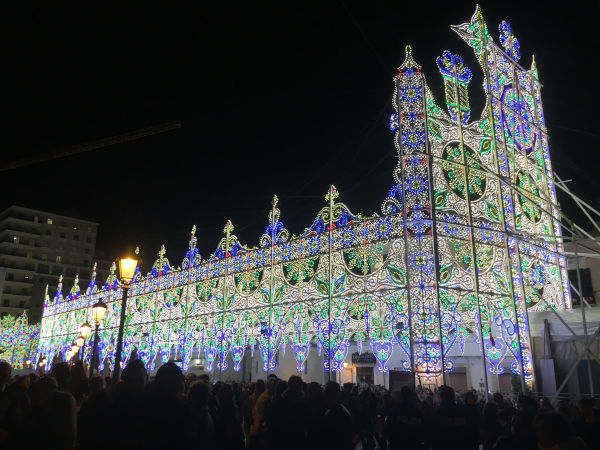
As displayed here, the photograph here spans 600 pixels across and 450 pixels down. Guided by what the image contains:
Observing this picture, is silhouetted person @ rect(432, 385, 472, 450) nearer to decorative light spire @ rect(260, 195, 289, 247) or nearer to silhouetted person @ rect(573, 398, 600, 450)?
silhouetted person @ rect(573, 398, 600, 450)

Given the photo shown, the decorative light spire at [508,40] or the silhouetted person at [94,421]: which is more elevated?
the decorative light spire at [508,40]

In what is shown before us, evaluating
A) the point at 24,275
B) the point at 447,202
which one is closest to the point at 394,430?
the point at 447,202

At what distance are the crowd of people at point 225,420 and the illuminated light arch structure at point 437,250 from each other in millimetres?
5952

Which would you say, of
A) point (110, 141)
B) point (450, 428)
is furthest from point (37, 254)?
point (450, 428)

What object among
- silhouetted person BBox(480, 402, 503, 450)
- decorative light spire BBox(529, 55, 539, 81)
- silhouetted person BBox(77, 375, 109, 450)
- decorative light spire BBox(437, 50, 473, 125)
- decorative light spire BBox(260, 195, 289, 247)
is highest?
decorative light spire BBox(529, 55, 539, 81)

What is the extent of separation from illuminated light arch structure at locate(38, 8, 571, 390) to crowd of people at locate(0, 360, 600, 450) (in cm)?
595

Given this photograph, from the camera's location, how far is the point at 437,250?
48.0 feet

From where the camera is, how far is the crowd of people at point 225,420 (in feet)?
13.3

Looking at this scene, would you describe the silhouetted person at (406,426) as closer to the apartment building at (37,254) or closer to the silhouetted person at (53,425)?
the silhouetted person at (53,425)

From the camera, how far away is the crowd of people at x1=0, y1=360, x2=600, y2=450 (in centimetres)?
405

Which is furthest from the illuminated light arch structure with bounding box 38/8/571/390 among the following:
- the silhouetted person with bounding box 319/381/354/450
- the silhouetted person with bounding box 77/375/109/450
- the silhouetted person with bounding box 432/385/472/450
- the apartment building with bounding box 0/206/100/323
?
the apartment building with bounding box 0/206/100/323

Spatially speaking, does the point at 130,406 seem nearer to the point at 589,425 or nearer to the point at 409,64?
the point at 589,425

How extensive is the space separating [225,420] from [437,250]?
9375 mm

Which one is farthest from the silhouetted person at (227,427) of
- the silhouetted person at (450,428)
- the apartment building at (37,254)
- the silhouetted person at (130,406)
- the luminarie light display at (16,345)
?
the apartment building at (37,254)
